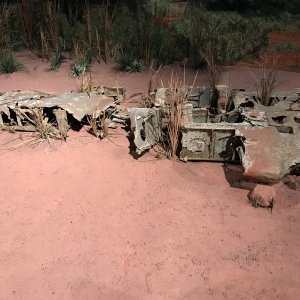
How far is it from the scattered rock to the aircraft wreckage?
8 cm

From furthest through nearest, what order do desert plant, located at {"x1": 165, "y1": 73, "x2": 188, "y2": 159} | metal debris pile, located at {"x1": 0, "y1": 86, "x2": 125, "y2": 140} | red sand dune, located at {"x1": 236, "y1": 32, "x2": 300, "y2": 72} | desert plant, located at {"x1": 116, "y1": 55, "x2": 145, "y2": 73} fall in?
red sand dune, located at {"x1": 236, "y1": 32, "x2": 300, "y2": 72}
desert plant, located at {"x1": 116, "y1": 55, "x2": 145, "y2": 73}
metal debris pile, located at {"x1": 0, "y1": 86, "x2": 125, "y2": 140}
desert plant, located at {"x1": 165, "y1": 73, "x2": 188, "y2": 159}

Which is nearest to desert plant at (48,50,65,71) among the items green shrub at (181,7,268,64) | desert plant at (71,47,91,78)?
desert plant at (71,47,91,78)

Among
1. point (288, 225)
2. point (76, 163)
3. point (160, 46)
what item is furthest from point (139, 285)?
point (160, 46)

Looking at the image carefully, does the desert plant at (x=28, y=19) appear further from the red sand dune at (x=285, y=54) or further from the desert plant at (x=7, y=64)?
the red sand dune at (x=285, y=54)

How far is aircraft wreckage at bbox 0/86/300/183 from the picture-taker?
3250 mm

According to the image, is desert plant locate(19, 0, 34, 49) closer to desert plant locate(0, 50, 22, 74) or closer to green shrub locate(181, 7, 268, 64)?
desert plant locate(0, 50, 22, 74)

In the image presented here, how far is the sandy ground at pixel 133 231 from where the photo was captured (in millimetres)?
2529

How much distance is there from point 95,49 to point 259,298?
18.2ft

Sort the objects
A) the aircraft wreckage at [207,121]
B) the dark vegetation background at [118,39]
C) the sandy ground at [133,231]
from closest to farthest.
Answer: the sandy ground at [133,231] → the aircraft wreckage at [207,121] → the dark vegetation background at [118,39]

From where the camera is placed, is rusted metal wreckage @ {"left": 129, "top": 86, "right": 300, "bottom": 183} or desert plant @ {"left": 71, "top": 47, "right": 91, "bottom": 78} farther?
desert plant @ {"left": 71, "top": 47, "right": 91, "bottom": 78}

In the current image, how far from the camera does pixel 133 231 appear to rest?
9.69 ft

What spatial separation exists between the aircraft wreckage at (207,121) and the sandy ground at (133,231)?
22 centimetres

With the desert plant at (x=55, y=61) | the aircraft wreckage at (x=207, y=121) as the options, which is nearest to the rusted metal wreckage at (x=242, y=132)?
the aircraft wreckage at (x=207, y=121)

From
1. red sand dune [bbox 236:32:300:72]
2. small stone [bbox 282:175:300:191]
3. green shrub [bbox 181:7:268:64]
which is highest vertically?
green shrub [bbox 181:7:268:64]
